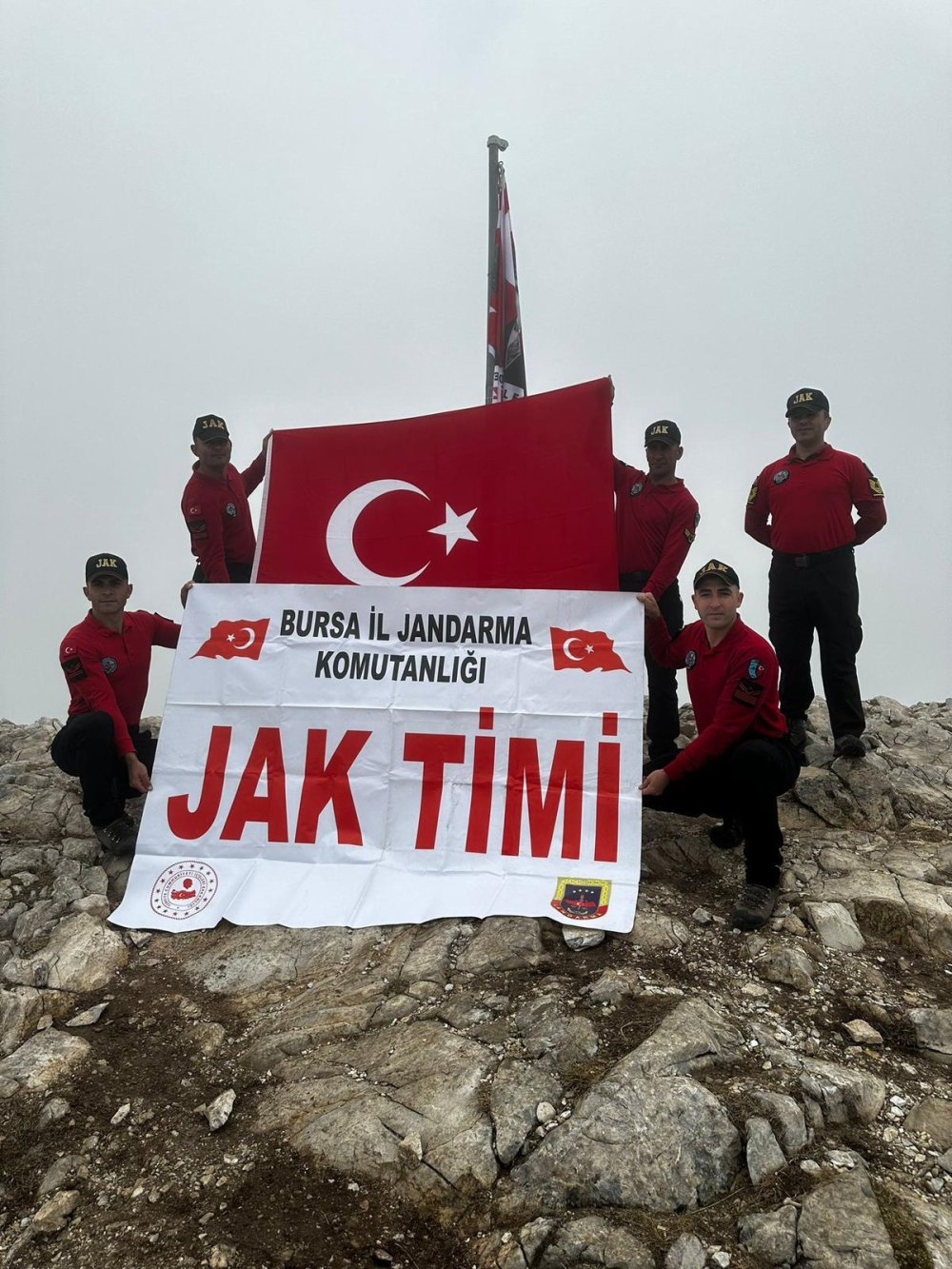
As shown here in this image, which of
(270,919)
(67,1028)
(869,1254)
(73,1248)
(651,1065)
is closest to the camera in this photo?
(869,1254)

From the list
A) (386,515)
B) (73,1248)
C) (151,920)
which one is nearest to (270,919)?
(151,920)

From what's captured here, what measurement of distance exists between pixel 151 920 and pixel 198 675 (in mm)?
1946

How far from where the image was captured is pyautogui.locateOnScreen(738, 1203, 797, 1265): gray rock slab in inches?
117

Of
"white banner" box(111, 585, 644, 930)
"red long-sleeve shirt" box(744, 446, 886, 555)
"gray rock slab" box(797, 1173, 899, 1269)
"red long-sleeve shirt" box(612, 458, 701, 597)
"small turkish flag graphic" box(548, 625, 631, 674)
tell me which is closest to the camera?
"gray rock slab" box(797, 1173, 899, 1269)

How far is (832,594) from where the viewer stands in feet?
23.4

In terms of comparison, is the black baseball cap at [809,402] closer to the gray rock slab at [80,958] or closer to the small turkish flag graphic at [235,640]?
the small turkish flag graphic at [235,640]

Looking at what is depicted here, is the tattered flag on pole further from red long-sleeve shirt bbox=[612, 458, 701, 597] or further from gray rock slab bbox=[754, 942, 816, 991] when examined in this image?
gray rock slab bbox=[754, 942, 816, 991]

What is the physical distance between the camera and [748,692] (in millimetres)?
5508

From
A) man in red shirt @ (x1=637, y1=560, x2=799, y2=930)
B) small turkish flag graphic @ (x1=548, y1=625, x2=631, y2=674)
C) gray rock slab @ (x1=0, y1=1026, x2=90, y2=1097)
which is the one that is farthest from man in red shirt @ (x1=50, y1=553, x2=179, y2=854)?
man in red shirt @ (x1=637, y1=560, x2=799, y2=930)

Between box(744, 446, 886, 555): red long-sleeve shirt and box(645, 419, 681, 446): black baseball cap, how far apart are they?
109cm

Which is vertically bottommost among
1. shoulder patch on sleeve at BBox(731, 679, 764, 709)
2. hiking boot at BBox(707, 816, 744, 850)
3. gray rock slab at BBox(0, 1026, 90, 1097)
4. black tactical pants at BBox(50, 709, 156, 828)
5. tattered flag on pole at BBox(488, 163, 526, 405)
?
gray rock slab at BBox(0, 1026, 90, 1097)

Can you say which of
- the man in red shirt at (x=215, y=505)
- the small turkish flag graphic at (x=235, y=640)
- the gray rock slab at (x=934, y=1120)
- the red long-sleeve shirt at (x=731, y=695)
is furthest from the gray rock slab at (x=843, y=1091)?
the man in red shirt at (x=215, y=505)

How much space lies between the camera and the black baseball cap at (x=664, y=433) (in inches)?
277

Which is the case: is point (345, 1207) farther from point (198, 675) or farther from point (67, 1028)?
point (198, 675)
